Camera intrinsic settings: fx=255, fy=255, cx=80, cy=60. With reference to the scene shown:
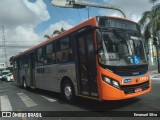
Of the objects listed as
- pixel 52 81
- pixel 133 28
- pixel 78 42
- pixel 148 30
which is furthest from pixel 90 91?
pixel 148 30

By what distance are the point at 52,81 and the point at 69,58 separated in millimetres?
2583

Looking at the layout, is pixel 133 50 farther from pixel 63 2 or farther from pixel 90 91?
pixel 63 2

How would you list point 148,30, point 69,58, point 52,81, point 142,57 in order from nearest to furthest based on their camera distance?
point 142,57 → point 69,58 → point 52,81 → point 148,30

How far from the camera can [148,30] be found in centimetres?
2656

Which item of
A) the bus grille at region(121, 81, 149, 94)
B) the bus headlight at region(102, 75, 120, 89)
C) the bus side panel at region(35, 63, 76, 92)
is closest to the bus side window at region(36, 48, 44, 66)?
the bus side panel at region(35, 63, 76, 92)

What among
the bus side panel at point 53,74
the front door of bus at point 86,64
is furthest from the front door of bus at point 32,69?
the front door of bus at point 86,64

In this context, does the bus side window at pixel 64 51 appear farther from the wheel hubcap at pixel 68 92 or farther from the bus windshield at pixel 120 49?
the bus windshield at pixel 120 49

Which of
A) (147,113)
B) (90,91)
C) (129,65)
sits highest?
(129,65)

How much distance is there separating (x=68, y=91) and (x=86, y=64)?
203 centimetres

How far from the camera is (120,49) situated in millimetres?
8625

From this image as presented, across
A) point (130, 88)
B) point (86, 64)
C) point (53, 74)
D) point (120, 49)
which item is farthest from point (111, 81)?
point (53, 74)

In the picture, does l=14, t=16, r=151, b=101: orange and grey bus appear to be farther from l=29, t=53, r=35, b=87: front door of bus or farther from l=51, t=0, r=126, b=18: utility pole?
l=51, t=0, r=126, b=18: utility pole

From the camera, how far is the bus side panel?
1052 cm

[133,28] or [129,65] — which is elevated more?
[133,28]
